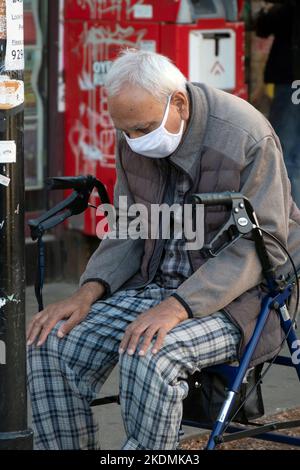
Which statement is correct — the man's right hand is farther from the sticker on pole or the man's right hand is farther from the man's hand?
the sticker on pole

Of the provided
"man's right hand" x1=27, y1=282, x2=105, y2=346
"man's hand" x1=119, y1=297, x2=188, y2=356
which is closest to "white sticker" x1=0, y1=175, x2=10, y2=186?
"man's right hand" x1=27, y1=282, x2=105, y2=346

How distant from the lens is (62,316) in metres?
3.70

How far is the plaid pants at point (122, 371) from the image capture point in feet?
11.0

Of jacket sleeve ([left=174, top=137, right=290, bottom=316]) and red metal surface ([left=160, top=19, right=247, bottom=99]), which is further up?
red metal surface ([left=160, top=19, right=247, bottom=99])

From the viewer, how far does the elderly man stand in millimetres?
3404

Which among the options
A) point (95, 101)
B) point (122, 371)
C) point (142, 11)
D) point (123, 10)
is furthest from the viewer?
point (95, 101)

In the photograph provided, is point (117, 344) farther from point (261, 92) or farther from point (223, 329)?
point (261, 92)

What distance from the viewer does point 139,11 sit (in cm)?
602

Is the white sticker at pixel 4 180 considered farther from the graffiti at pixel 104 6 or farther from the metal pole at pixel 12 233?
the graffiti at pixel 104 6

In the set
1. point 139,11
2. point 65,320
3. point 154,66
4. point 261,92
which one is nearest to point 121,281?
point 65,320

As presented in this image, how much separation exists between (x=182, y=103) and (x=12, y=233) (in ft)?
2.24

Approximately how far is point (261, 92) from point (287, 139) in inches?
27.0

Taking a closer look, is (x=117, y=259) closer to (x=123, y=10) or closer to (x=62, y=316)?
(x=62, y=316)

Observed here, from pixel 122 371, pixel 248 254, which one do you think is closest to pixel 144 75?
pixel 248 254
